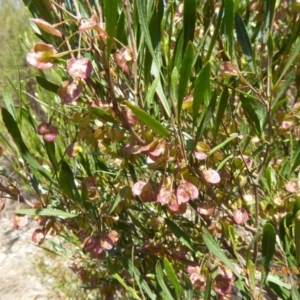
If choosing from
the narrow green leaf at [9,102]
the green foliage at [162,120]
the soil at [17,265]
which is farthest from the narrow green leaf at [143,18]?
the soil at [17,265]

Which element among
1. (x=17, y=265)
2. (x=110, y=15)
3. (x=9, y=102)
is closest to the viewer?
(x=110, y=15)

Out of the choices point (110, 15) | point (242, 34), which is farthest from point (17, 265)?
point (110, 15)

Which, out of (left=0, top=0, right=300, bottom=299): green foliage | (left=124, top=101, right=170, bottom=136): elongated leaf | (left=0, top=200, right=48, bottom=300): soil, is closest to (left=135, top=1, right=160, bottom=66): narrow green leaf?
(left=0, top=0, right=300, bottom=299): green foliage

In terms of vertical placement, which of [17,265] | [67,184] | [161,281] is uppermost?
[67,184]

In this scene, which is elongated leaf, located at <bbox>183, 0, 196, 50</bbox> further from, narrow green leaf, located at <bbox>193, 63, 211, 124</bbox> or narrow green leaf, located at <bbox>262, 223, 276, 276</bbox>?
narrow green leaf, located at <bbox>262, 223, 276, 276</bbox>

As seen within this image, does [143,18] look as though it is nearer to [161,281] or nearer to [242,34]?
[242,34]

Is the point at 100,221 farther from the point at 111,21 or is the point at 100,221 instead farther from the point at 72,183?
the point at 111,21
